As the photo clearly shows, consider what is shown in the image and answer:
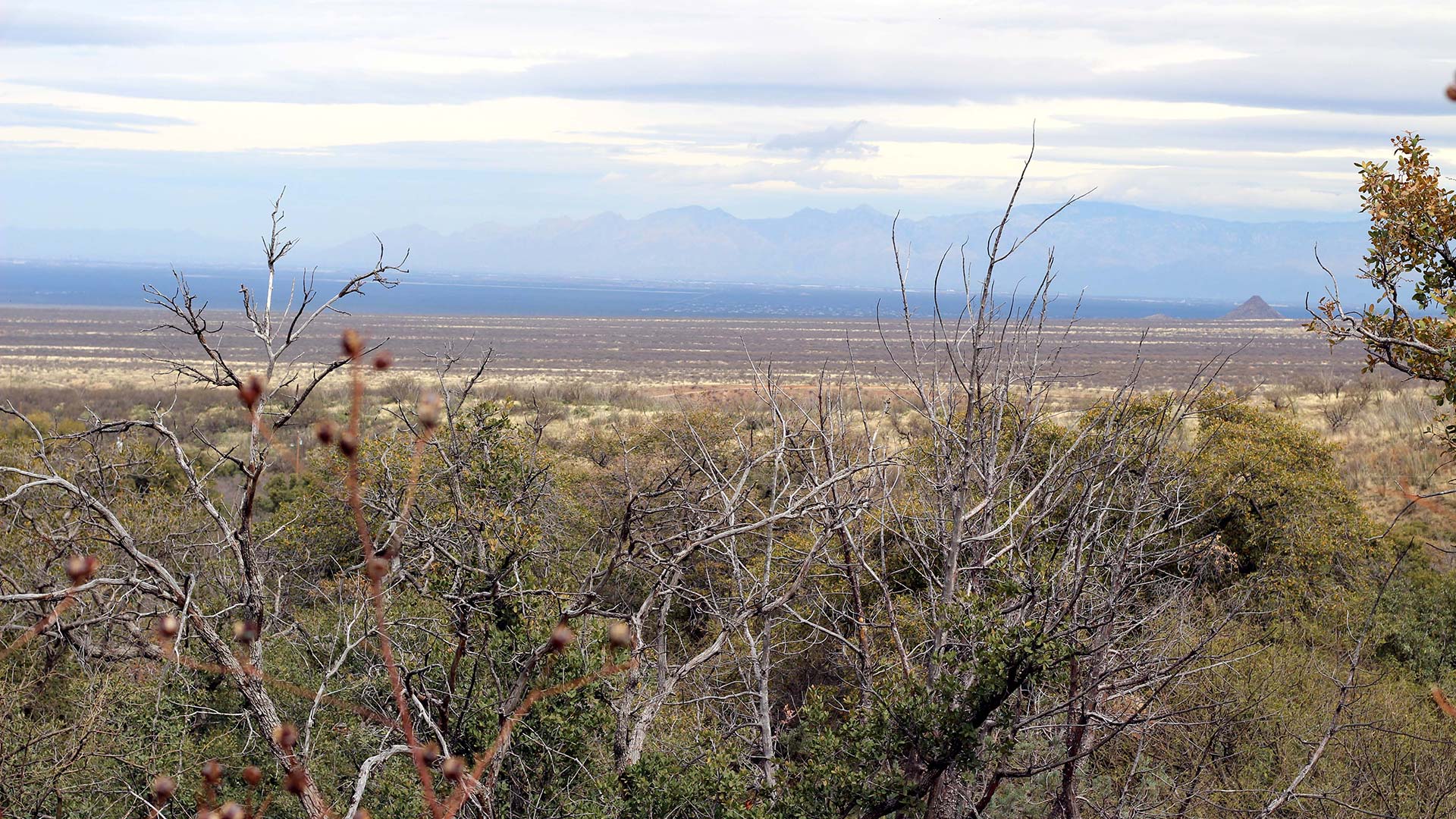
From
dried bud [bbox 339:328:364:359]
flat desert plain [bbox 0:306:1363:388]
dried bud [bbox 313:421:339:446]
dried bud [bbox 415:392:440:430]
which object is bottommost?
flat desert plain [bbox 0:306:1363:388]

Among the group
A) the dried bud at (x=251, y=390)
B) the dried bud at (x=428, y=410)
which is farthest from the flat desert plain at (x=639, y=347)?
the dried bud at (x=428, y=410)

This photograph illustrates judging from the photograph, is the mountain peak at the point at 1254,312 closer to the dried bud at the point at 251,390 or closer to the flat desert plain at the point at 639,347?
the flat desert plain at the point at 639,347

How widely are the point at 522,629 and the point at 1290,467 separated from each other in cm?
1623

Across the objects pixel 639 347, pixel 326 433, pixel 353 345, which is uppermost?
pixel 353 345

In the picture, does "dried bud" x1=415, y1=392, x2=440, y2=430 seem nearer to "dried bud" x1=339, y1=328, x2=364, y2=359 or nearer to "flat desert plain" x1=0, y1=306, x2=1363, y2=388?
"dried bud" x1=339, y1=328, x2=364, y2=359

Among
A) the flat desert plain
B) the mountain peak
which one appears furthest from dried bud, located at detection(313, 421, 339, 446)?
the mountain peak

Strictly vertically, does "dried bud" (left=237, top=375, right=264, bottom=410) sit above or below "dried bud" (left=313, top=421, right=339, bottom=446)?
above

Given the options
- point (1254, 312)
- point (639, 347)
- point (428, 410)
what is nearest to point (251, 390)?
point (428, 410)

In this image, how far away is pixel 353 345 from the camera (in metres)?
1.69

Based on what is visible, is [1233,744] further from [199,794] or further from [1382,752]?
[199,794]

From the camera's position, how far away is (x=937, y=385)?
618 centimetres

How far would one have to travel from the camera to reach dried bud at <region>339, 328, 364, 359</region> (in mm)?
1659

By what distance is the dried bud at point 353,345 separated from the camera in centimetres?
166

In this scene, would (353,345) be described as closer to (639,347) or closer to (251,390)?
(251,390)
